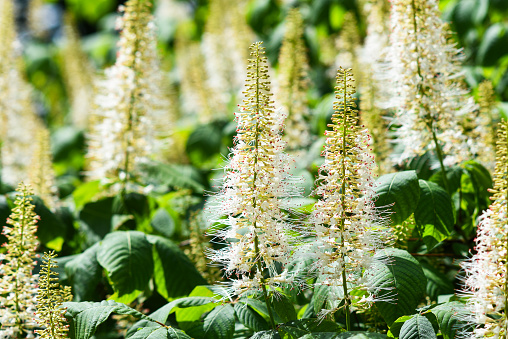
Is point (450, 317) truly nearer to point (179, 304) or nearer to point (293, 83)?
point (179, 304)

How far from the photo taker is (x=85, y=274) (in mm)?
3518

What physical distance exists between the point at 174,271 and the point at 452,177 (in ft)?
6.45

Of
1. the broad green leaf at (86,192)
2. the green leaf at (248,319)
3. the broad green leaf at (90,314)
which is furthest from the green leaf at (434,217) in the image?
the broad green leaf at (86,192)

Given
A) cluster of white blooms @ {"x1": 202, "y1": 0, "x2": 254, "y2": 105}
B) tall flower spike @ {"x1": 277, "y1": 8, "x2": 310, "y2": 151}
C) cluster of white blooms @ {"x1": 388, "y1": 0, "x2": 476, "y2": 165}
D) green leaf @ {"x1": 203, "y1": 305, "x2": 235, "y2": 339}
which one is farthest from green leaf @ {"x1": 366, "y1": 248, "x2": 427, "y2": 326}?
cluster of white blooms @ {"x1": 202, "y1": 0, "x2": 254, "y2": 105}

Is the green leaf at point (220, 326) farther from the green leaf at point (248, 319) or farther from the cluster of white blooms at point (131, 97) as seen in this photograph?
the cluster of white blooms at point (131, 97)

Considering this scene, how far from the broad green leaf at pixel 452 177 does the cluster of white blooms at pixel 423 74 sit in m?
0.12

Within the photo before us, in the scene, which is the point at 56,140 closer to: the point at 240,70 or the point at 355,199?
the point at 240,70

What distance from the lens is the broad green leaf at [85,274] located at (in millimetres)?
3508

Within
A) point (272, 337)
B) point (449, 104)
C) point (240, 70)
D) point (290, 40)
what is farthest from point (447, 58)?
point (240, 70)

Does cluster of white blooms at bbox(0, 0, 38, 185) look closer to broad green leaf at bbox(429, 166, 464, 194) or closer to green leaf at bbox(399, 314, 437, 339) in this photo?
broad green leaf at bbox(429, 166, 464, 194)

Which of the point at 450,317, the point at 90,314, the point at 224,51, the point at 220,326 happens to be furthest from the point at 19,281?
the point at 224,51

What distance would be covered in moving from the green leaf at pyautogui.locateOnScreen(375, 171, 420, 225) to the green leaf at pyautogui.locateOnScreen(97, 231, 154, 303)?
149 cm

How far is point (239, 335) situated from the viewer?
3398 millimetres

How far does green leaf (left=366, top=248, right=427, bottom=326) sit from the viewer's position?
2.72 m
